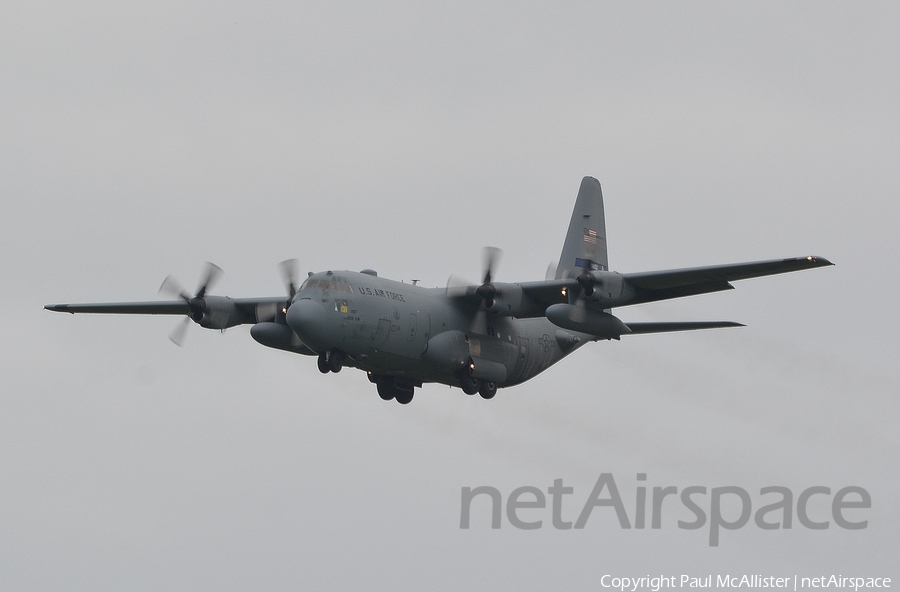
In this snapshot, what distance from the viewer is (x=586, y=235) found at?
1425 inches

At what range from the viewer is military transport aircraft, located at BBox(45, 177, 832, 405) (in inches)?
1152

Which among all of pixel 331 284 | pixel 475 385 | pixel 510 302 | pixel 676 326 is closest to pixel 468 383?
pixel 475 385

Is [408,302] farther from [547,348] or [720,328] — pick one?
[720,328]

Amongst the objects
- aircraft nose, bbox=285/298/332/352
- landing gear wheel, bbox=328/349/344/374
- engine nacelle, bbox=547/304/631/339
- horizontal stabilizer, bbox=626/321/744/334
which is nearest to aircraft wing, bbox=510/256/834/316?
engine nacelle, bbox=547/304/631/339

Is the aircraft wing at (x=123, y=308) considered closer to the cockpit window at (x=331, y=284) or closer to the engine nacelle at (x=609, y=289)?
the cockpit window at (x=331, y=284)

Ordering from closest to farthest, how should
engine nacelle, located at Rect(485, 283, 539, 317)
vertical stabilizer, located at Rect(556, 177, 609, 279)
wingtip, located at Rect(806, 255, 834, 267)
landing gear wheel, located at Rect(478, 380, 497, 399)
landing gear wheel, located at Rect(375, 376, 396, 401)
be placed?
wingtip, located at Rect(806, 255, 834, 267), engine nacelle, located at Rect(485, 283, 539, 317), landing gear wheel, located at Rect(478, 380, 497, 399), landing gear wheel, located at Rect(375, 376, 396, 401), vertical stabilizer, located at Rect(556, 177, 609, 279)

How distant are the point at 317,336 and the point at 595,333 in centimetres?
635

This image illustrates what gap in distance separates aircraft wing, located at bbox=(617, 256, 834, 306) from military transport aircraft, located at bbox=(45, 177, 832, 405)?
0.08ft

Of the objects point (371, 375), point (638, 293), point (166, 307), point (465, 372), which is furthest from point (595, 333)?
point (166, 307)

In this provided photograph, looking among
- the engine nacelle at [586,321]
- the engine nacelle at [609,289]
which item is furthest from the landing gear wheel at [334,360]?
the engine nacelle at [609,289]

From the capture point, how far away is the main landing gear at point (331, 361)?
29484 millimetres

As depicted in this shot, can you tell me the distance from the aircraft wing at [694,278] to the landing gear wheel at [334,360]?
643 centimetres

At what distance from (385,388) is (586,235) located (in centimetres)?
734

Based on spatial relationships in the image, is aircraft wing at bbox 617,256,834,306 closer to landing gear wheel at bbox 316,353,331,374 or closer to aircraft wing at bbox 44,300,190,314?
landing gear wheel at bbox 316,353,331,374
